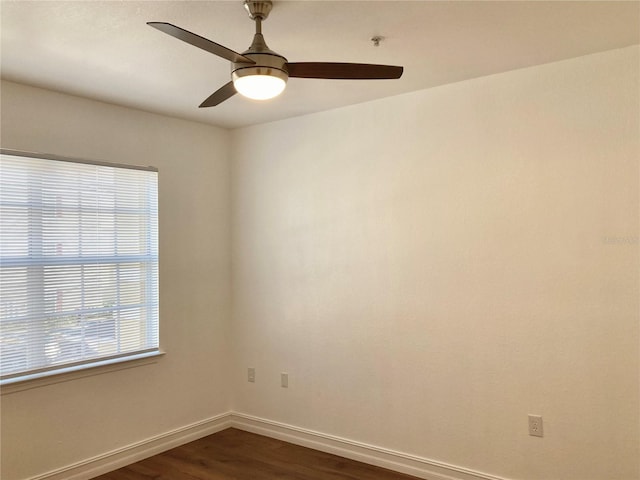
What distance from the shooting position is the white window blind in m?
3.08

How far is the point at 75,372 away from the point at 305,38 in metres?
2.61

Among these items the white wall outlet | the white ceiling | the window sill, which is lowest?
the white wall outlet

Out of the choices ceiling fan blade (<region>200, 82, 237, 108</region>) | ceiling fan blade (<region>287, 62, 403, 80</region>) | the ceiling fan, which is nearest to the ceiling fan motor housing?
the ceiling fan

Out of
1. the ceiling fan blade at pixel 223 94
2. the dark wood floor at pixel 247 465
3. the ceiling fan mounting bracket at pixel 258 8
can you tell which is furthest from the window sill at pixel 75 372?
the ceiling fan mounting bracket at pixel 258 8

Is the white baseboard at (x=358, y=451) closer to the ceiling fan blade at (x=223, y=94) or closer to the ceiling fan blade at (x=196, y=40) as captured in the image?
the ceiling fan blade at (x=223, y=94)

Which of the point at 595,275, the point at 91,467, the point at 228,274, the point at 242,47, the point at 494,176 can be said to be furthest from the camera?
the point at 228,274

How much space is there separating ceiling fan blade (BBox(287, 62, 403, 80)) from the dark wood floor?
2.61 metres

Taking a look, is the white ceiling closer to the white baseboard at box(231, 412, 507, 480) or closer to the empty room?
the empty room

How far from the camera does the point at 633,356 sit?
264 centimetres

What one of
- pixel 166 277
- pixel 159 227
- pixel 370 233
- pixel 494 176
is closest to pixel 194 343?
pixel 166 277

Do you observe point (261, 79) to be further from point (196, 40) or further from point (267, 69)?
point (196, 40)

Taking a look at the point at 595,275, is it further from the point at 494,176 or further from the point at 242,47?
the point at 242,47

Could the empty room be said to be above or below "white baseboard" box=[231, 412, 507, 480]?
above

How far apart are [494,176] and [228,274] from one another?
96.5 inches
